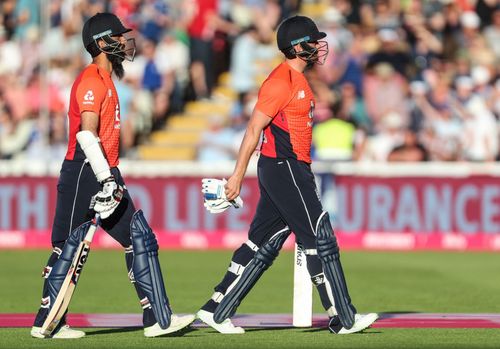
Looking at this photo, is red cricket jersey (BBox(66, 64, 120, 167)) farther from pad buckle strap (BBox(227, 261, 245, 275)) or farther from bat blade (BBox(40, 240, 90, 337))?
pad buckle strap (BBox(227, 261, 245, 275))

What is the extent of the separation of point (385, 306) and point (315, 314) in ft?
3.60

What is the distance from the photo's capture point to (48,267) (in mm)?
9602

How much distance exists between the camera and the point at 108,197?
29.8 ft

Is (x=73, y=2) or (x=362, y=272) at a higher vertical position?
(x=73, y=2)

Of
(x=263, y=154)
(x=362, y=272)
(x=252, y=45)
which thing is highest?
(x=252, y=45)

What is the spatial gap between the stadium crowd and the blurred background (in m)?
0.03

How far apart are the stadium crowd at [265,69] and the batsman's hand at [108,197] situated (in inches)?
432

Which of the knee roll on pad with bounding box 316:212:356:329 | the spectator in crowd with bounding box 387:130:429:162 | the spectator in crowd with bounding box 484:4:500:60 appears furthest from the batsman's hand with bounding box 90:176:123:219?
the spectator in crowd with bounding box 484:4:500:60

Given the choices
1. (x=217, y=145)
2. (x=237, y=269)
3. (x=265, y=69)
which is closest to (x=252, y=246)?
(x=237, y=269)

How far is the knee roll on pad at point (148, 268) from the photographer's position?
9.38m

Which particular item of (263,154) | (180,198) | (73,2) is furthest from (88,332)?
(73,2)

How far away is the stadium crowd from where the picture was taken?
20781mm

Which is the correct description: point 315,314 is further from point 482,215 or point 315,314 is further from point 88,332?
point 482,215

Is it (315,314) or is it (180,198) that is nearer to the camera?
(315,314)
